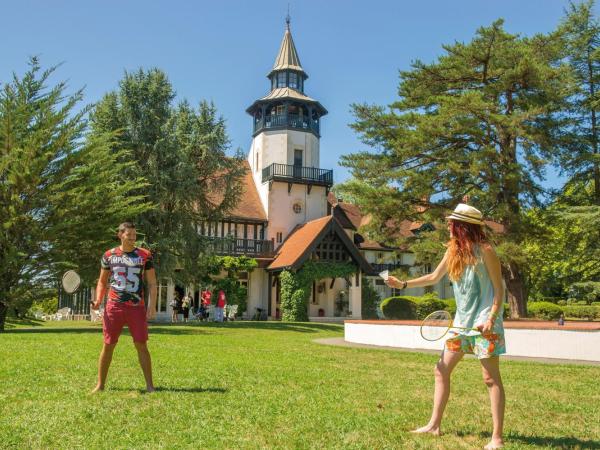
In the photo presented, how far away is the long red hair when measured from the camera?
15.2 feet

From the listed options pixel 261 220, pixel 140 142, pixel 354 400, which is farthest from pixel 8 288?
pixel 261 220

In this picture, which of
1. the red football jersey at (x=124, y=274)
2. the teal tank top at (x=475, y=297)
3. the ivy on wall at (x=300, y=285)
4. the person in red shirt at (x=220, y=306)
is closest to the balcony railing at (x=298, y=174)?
the ivy on wall at (x=300, y=285)

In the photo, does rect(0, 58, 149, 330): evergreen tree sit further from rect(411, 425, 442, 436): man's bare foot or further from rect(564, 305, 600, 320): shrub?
rect(564, 305, 600, 320): shrub

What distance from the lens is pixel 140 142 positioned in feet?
87.2

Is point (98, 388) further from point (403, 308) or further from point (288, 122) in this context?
point (288, 122)

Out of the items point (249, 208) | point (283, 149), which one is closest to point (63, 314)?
point (249, 208)

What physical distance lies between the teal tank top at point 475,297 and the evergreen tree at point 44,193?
16.1 metres

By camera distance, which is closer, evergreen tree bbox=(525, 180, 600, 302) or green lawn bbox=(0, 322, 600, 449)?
green lawn bbox=(0, 322, 600, 449)

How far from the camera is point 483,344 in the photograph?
4.46 meters

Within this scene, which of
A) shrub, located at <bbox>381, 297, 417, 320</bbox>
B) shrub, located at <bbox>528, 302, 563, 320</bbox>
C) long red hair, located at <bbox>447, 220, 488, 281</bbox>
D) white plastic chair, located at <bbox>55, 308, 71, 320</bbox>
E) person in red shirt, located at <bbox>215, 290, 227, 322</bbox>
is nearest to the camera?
long red hair, located at <bbox>447, 220, 488, 281</bbox>

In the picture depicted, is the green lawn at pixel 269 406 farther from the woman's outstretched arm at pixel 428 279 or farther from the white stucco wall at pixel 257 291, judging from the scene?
the white stucco wall at pixel 257 291

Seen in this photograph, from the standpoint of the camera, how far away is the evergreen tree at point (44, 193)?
18.2 metres

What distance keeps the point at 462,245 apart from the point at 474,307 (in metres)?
0.49

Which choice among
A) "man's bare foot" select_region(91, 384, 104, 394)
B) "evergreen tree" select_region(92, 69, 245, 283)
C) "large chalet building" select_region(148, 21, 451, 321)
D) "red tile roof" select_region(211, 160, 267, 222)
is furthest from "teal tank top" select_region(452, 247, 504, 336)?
"red tile roof" select_region(211, 160, 267, 222)
